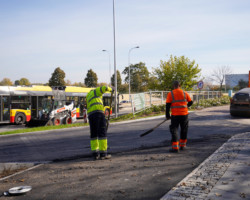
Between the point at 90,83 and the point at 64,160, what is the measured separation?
58.6 metres

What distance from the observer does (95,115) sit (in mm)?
6723

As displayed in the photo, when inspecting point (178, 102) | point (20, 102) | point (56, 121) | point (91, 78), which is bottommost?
point (56, 121)

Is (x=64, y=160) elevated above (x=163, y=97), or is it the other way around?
(x=163, y=97)

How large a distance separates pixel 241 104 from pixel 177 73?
21.1 metres

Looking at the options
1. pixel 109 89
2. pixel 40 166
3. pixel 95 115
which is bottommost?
pixel 40 166

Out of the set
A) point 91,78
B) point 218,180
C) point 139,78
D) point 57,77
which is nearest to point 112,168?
point 218,180

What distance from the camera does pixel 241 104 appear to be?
48.8ft

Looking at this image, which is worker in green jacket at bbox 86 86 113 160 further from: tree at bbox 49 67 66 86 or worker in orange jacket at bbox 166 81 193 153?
tree at bbox 49 67 66 86

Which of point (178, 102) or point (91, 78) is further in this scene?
point (91, 78)

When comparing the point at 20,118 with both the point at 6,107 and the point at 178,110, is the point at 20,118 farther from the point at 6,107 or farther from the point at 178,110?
the point at 178,110

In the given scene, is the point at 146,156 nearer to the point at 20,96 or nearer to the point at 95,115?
the point at 95,115

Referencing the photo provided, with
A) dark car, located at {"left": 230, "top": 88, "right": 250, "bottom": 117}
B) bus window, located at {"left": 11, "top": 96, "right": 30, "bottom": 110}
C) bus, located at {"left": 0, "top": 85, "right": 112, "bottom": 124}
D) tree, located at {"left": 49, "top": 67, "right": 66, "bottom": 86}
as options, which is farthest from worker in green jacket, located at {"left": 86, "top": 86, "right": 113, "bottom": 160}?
tree, located at {"left": 49, "top": 67, "right": 66, "bottom": 86}

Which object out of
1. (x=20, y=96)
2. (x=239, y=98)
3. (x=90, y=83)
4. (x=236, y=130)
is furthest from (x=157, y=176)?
Answer: (x=90, y=83)

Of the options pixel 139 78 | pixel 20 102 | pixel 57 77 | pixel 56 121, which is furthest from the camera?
pixel 139 78
